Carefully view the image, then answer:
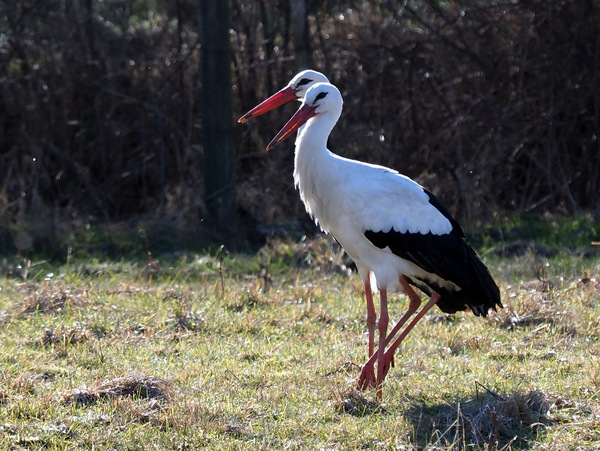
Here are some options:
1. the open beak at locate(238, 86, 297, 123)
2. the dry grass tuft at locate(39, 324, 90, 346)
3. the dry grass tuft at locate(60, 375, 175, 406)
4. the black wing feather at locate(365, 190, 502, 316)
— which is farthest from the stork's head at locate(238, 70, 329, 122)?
the dry grass tuft at locate(60, 375, 175, 406)

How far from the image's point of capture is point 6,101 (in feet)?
35.7

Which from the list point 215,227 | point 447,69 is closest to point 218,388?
point 215,227

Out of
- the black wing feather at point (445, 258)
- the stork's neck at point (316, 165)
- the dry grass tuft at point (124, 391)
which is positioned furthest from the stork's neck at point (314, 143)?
the dry grass tuft at point (124, 391)

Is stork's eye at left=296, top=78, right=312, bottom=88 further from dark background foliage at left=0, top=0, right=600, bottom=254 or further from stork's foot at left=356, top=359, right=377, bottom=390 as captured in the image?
dark background foliage at left=0, top=0, right=600, bottom=254

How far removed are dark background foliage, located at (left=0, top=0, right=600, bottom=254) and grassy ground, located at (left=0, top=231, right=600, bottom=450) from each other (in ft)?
8.42

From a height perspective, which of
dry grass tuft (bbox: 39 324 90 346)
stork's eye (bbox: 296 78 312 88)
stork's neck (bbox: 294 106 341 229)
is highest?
stork's eye (bbox: 296 78 312 88)

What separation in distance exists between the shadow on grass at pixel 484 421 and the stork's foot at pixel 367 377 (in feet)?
1.22

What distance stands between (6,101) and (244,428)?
296 inches

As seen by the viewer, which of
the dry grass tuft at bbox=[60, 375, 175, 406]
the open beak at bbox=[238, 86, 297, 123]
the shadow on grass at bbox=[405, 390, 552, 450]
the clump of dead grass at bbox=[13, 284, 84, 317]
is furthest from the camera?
the clump of dead grass at bbox=[13, 284, 84, 317]

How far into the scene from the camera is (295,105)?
1045cm

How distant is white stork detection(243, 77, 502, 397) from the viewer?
206 inches

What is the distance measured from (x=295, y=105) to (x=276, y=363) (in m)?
5.43

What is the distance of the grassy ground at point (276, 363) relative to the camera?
4.23 m

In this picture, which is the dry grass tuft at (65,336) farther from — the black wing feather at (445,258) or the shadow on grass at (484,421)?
the shadow on grass at (484,421)
